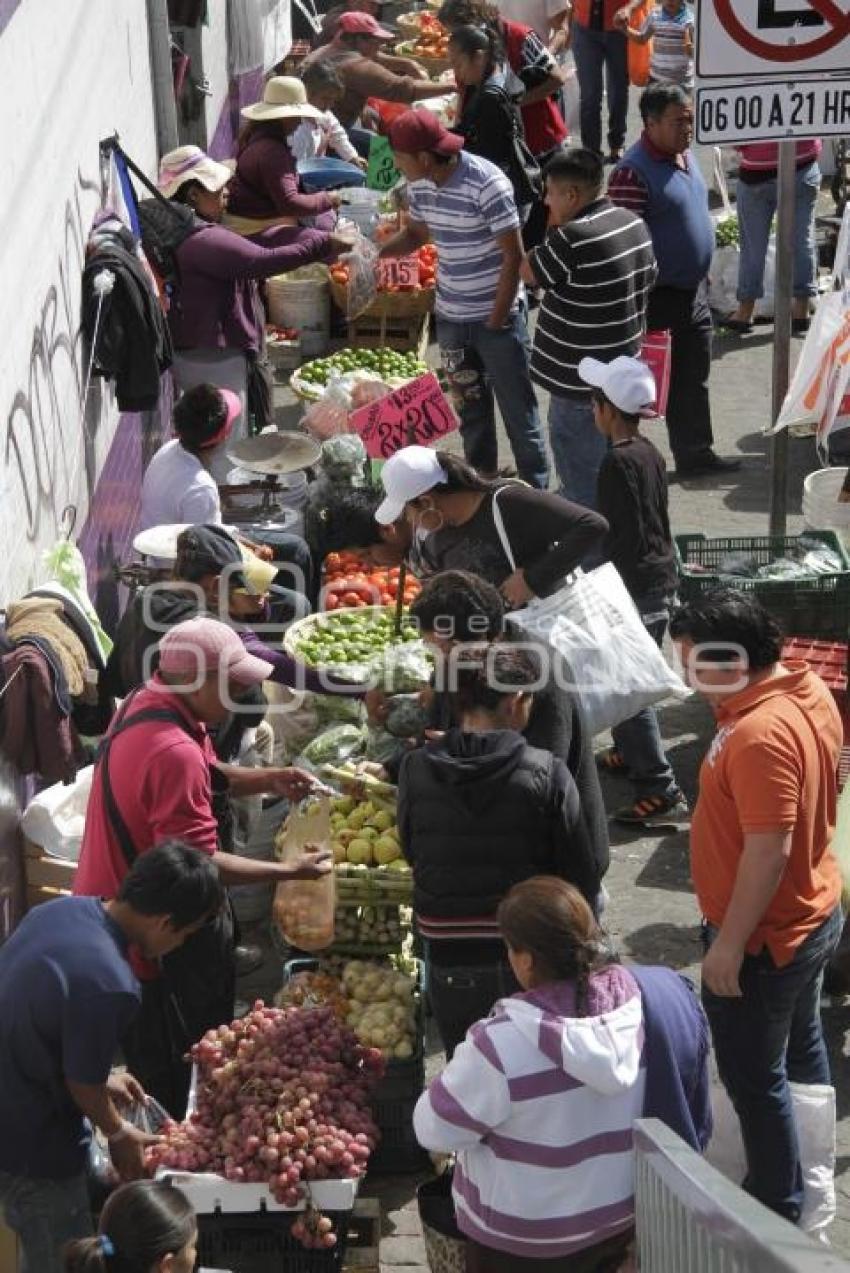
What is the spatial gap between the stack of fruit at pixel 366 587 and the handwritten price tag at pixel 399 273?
134 inches

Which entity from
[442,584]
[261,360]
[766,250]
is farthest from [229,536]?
[766,250]

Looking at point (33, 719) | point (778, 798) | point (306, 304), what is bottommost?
point (33, 719)

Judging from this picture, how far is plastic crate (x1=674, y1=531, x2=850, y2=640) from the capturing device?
7637 mm

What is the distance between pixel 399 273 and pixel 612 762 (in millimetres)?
4516

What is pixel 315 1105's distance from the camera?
5125 mm

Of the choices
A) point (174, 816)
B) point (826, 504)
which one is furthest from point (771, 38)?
point (174, 816)

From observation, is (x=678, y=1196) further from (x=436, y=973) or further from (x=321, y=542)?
(x=321, y=542)

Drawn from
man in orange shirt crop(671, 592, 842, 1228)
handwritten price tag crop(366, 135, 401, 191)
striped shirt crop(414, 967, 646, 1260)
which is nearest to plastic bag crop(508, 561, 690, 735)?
man in orange shirt crop(671, 592, 842, 1228)

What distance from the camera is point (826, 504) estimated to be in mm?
8578

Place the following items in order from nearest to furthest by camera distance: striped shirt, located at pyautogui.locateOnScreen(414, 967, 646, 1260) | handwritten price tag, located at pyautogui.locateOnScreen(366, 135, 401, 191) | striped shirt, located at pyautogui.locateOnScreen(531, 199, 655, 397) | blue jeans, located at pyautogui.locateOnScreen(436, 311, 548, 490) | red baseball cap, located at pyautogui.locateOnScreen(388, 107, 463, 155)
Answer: striped shirt, located at pyautogui.locateOnScreen(414, 967, 646, 1260), striped shirt, located at pyautogui.locateOnScreen(531, 199, 655, 397), red baseball cap, located at pyautogui.locateOnScreen(388, 107, 463, 155), blue jeans, located at pyautogui.locateOnScreen(436, 311, 548, 490), handwritten price tag, located at pyautogui.locateOnScreen(366, 135, 401, 191)

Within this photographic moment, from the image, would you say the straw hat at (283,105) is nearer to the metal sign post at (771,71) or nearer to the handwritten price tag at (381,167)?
the handwritten price tag at (381,167)

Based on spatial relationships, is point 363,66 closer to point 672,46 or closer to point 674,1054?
point 672,46

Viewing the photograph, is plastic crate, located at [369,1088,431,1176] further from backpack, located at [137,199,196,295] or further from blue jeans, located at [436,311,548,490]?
backpack, located at [137,199,196,295]

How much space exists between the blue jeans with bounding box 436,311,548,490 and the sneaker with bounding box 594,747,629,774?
2.19m
